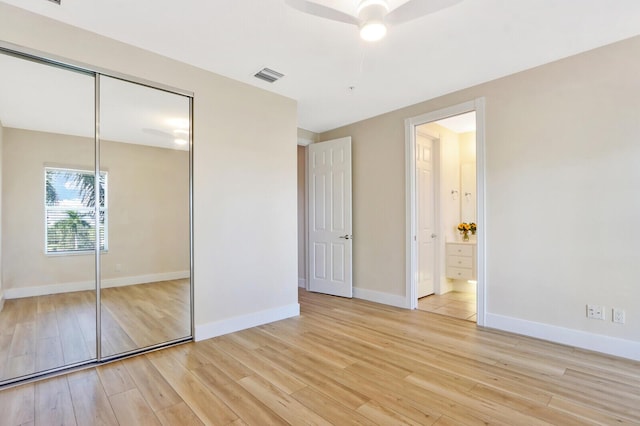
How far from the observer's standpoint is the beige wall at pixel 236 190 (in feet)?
9.97

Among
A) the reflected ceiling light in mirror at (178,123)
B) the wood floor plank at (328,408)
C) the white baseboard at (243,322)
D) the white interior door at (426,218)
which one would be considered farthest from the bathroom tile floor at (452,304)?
the reflected ceiling light in mirror at (178,123)

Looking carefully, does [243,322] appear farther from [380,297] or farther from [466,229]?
[466,229]

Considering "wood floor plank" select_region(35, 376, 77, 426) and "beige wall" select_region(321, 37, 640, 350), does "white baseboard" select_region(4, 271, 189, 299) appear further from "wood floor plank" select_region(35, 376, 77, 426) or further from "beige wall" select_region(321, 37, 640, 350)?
"beige wall" select_region(321, 37, 640, 350)

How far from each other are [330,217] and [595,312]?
328 centimetres

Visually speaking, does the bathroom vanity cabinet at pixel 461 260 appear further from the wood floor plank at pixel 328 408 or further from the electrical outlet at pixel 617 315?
the wood floor plank at pixel 328 408

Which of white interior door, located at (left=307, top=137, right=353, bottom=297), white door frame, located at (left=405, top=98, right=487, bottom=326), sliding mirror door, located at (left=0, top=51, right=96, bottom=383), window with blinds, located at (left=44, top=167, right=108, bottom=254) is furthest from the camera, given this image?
white interior door, located at (left=307, top=137, right=353, bottom=297)

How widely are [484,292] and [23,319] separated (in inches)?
168

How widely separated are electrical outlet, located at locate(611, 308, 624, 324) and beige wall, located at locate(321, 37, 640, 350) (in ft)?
0.12

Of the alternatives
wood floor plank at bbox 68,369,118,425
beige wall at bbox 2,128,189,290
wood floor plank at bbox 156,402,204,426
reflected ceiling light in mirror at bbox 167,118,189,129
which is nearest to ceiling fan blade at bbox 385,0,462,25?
reflected ceiling light in mirror at bbox 167,118,189,129

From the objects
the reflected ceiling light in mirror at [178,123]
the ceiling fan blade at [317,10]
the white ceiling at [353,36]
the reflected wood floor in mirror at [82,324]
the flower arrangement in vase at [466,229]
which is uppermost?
the white ceiling at [353,36]

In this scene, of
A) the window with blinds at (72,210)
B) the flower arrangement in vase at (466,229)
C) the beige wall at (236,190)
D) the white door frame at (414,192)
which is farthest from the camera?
the flower arrangement in vase at (466,229)

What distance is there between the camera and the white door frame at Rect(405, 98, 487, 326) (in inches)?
136

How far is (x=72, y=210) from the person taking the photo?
2.59m

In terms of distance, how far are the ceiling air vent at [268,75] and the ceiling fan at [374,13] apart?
1.42 metres
